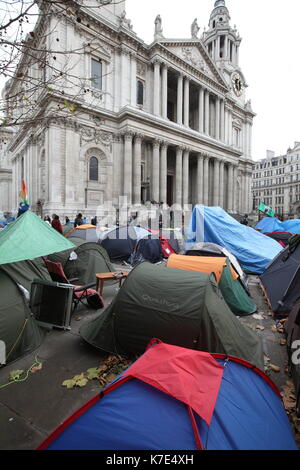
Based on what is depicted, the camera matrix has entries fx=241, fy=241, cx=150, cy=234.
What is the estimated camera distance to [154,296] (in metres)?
4.03

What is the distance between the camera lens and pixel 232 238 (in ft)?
37.8

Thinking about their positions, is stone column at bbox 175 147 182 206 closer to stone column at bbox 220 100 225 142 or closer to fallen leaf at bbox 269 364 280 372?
stone column at bbox 220 100 225 142

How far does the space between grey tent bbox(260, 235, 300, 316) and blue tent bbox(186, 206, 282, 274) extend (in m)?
2.74

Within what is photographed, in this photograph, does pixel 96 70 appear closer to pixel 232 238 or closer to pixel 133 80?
pixel 133 80

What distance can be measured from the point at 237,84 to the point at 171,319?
52802mm

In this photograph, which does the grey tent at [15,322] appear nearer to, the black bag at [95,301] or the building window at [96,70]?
the black bag at [95,301]

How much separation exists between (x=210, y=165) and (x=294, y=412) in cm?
3821

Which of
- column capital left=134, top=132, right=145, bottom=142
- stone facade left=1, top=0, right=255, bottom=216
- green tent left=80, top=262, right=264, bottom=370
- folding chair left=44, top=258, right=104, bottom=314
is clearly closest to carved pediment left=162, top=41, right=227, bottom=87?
stone facade left=1, top=0, right=255, bottom=216

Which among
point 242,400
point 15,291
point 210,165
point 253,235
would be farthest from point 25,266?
point 210,165

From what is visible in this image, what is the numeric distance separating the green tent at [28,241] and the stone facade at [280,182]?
72.4 metres

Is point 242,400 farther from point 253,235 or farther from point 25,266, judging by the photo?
point 253,235

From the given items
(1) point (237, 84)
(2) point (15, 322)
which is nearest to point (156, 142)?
(1) point (237, 84)

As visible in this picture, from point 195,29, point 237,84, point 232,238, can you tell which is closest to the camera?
point 232,238

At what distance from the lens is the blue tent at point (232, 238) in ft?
35.6
